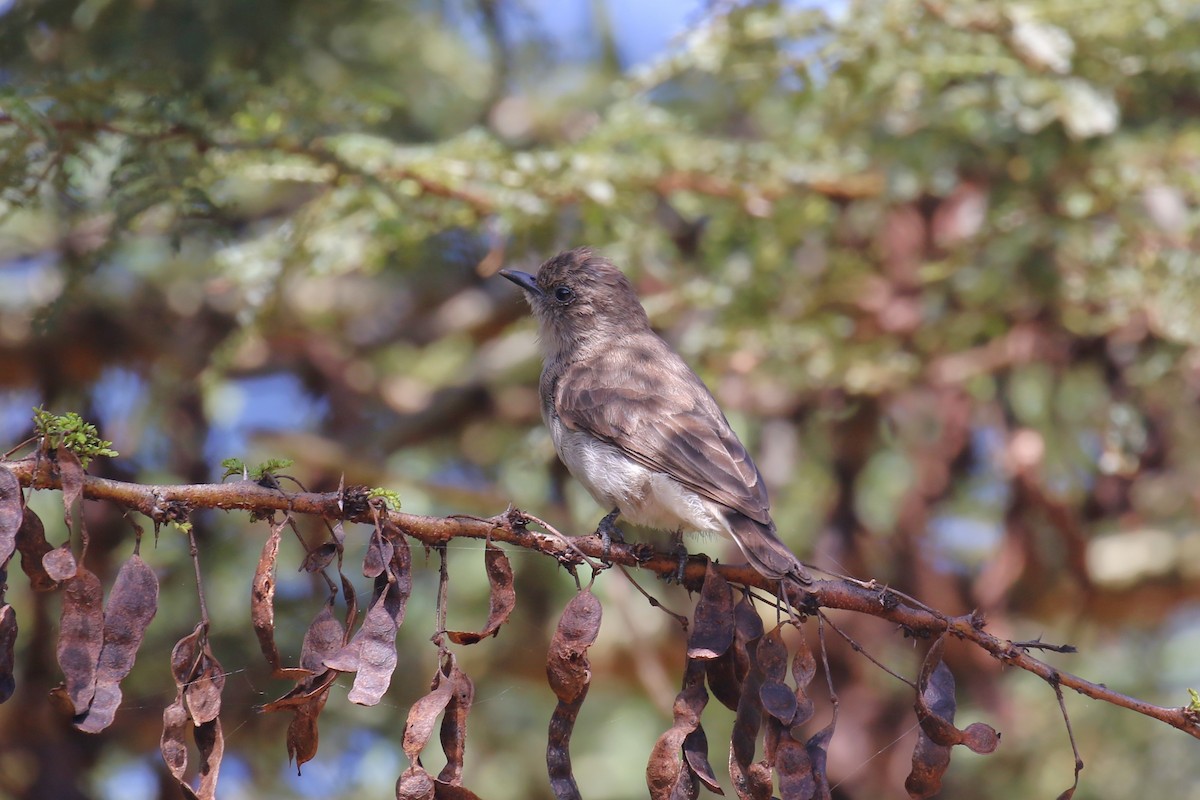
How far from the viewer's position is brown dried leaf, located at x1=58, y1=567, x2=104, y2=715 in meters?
2.06

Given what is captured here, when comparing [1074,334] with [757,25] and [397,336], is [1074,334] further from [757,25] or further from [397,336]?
[397,336]

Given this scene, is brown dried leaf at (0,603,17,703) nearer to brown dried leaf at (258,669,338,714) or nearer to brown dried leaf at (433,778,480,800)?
brown dried leaf at (258,669,338,714)

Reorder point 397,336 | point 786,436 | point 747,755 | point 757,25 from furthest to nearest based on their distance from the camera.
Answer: point 397,336 → point 786,436 → point 757,25 → point 747,755

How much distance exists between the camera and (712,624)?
235 cm

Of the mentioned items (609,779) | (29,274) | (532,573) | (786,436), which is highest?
(29,274)

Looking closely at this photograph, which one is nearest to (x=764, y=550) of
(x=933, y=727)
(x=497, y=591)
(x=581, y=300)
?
(x=933, y=727)

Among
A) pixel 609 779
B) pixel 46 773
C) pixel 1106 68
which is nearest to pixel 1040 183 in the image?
pixel 1106 68

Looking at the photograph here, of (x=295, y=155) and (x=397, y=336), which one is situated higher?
(x=295, y=155)

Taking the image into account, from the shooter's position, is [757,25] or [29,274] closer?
[757,25]

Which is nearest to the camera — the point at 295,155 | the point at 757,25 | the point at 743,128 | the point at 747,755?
the point at 747,755

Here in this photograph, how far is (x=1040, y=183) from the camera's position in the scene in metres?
5.00

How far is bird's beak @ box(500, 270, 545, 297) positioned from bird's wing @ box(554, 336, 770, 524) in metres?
0.54

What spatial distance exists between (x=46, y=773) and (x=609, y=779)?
2.60 meters

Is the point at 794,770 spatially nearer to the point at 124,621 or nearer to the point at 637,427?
the point at 124,621
